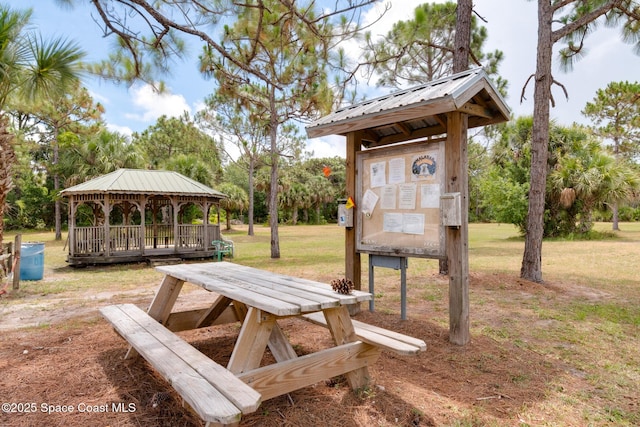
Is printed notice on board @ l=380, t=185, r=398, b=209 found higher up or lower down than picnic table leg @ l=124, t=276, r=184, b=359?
higher up

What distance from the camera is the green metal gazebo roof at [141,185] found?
434 inches

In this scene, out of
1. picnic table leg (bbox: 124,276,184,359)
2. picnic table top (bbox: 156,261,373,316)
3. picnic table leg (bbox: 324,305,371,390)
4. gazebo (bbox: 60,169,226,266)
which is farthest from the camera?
gazebo (bbox: 60,169,226,266)

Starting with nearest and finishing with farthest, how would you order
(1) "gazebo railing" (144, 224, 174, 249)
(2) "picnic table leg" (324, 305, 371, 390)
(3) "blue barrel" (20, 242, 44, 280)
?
1. (2) "picnic table leg" (324, 305, 371, 390)
2. (3) "blue barrel" (20, 242, 44, 280)
3. (1) "gazebo railing" (144, 224, 174, 249)

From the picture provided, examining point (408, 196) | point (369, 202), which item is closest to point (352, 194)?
point (369, 202)

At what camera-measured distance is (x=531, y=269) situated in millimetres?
7270

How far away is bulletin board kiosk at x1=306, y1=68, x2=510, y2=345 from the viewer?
3699mm

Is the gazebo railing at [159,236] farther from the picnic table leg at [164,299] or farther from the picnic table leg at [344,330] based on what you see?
the picnic table leg at [344,330]

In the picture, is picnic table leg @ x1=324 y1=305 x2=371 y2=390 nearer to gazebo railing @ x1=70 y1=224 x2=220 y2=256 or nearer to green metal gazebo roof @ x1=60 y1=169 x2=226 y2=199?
green metal gazebo roof @ x1=60 y1=169 x2=226 y2=199

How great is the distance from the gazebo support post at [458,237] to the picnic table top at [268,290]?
153 cm

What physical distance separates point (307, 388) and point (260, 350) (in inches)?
29.6

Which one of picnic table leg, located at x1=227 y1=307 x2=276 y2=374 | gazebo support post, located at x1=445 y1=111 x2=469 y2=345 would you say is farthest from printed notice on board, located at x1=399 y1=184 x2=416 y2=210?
picnic table leg, located at x1=227 y1=307 x2=276 y2=374

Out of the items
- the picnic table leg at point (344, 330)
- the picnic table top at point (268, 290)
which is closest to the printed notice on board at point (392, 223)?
the picnic table top at point (268, 290)

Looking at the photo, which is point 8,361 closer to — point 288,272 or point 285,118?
point 288,272

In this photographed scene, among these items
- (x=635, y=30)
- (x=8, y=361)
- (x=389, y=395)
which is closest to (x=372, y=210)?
(x=389, y=395)
